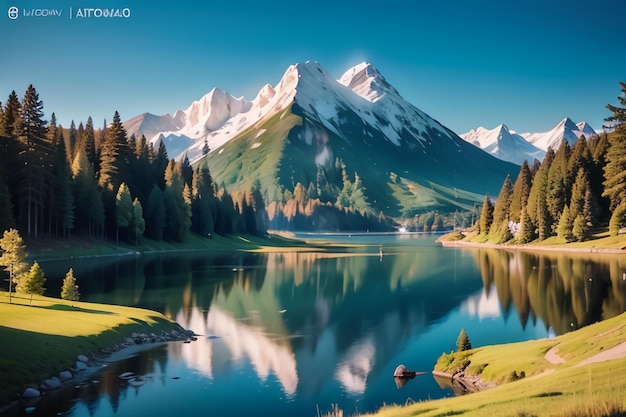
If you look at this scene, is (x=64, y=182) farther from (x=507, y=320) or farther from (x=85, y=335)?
(x=507, y=320)

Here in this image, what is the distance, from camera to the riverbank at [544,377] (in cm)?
2180

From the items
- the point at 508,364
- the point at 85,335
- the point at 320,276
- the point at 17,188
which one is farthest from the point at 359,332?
the point at 17,188

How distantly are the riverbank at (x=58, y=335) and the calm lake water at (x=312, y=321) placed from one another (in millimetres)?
2502

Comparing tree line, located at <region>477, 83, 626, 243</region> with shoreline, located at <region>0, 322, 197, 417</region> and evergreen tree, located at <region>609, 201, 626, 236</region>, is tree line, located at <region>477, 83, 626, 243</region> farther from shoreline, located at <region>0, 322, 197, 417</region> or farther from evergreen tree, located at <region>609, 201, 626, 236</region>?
shoreline, located at <region>0, 322, 197, 417</region>

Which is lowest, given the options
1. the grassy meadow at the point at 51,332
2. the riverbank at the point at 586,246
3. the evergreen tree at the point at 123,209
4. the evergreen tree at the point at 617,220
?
the grassy meadow at the point at 51,332

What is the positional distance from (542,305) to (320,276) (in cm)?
4745

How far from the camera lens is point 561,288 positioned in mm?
89562

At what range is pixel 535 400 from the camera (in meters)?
24.1

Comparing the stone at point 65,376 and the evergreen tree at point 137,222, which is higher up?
the evergreen tree at point 137,222

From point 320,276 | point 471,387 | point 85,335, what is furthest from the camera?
point 320,276

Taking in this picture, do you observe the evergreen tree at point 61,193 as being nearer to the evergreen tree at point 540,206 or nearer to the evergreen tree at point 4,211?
the evergreen tree at point 4,211

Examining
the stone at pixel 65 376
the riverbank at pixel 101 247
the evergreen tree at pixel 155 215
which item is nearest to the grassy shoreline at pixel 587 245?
the riverbank at pixel 101 247

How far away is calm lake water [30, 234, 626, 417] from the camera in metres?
39.7

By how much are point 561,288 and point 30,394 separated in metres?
77.3
